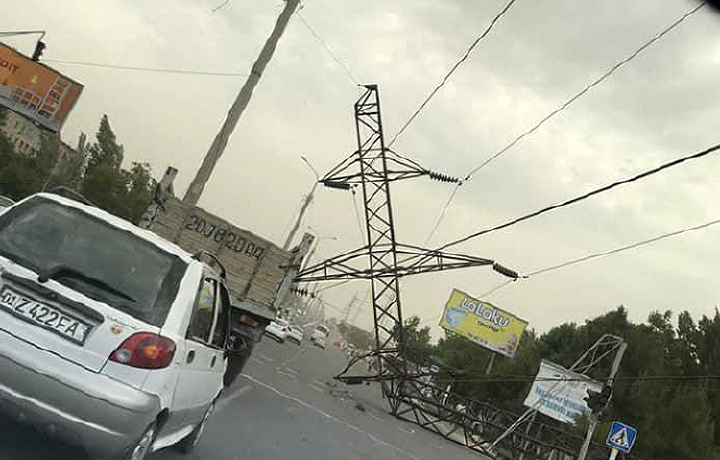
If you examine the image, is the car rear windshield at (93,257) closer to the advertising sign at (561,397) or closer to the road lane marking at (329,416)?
the road lane marking at (329,416)

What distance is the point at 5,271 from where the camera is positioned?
455 cm

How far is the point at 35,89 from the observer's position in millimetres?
34188

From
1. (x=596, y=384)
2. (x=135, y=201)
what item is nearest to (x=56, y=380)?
(x=596, y=384)

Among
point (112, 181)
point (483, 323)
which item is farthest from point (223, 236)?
point (112, 181)

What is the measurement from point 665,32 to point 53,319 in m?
9.11

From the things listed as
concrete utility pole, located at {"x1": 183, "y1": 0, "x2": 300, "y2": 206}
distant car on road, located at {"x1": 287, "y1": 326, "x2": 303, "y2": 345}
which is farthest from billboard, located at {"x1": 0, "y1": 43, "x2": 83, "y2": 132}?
distant car on road, located at {"x1": 287, "y1": 326, "x2": 303, "y2": 345}

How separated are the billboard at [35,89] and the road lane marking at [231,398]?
24.7 metres

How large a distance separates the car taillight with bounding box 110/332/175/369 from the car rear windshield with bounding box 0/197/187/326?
0.13 meters

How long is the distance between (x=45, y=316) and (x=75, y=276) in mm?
320

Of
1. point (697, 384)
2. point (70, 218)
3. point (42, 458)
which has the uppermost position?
point (697, 384)

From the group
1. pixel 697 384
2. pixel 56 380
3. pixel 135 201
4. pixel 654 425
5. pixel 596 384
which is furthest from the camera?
pixel 135 201

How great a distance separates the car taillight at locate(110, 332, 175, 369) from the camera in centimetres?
453

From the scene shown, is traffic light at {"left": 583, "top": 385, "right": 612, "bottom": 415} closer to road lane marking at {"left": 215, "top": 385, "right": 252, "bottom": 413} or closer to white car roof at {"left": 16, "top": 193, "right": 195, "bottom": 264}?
road lane marking at {"left": 215, "top": 385, "right": 252, "bottom": 413}

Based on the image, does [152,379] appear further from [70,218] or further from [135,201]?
[135,201]
